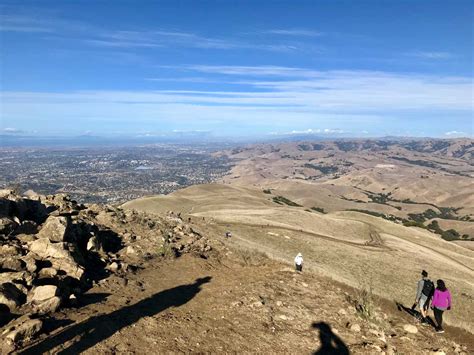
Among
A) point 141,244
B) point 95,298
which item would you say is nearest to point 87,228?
point 141,244

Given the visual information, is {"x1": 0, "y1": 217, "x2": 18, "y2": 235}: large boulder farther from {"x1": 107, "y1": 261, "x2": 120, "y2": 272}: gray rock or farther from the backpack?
the backpack

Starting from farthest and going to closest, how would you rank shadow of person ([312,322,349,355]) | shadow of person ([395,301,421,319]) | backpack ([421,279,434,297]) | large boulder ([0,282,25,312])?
1. shadow of person ([395,301,421,319])
2. backpack ([421,279,434,297])
3. shadow of person ([312,322,349,355])
4. large boulder ([0,282,25,312])

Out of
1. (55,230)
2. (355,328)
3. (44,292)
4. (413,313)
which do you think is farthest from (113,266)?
(413,313)

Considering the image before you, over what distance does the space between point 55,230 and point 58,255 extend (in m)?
1.91

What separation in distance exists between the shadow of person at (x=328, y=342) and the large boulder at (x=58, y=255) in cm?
917

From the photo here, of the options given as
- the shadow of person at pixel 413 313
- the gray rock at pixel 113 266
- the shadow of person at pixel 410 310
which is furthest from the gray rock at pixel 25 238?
the shadow of person at pixel 410 310

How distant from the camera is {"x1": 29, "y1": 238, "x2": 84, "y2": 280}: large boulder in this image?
1516 cm

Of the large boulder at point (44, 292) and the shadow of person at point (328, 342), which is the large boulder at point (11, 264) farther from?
the shadow of person at point (328, 342)

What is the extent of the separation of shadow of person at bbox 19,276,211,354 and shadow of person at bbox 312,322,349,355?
17.2 ft

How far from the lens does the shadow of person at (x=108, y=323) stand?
10484 millimetres

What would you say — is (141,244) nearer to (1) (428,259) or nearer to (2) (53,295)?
(2) (53,295)

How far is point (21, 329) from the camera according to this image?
10.5m

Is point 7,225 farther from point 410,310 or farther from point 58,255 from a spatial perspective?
point 410,310

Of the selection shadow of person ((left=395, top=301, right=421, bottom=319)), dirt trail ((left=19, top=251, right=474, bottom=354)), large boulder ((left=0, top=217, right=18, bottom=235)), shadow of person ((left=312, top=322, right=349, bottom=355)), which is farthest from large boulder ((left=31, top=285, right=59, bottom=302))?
shadow of person ((left=395, top=301, right=421, bottom=319))
